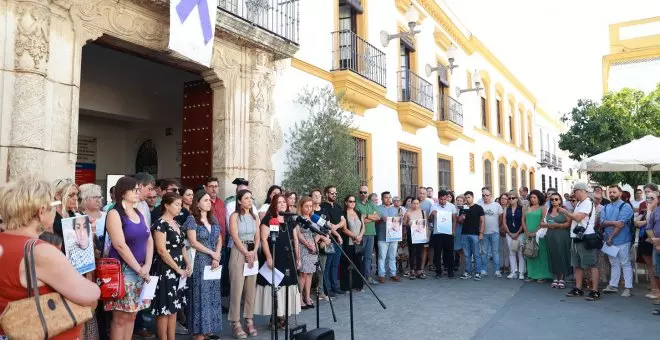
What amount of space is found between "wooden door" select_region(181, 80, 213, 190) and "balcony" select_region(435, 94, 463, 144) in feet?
30.4

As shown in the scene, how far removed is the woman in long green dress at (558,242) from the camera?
7.77 meters

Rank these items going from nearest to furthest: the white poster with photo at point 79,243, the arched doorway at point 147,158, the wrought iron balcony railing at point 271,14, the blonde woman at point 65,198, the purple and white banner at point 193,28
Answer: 1. the white poster with photo at point 79,243
2. the blonde woman at point 65,198
3. the purple and white banner at point 193,28
4. the wrought iron balcony railing at point 271,14
5. the arched doorway at point 147,158

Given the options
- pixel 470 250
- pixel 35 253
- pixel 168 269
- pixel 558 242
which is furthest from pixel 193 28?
pixel 558 242

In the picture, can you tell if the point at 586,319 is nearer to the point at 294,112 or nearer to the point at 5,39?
the point at 294,112

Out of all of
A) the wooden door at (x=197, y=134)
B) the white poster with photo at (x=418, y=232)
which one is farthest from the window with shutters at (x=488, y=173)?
the wooden door at (x=197, y=134)

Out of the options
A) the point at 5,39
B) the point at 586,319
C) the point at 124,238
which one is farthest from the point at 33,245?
the point at 586,319

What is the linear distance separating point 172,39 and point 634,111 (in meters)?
Result: 16.1

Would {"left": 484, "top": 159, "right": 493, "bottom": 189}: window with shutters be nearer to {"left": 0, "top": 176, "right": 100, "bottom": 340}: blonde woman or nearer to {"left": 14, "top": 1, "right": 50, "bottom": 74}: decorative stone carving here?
{"left": 14, "top": 1, "right": 50, "bottom": 74}: decorative stone carving

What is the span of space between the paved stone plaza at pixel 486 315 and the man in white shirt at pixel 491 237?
4.27 feet

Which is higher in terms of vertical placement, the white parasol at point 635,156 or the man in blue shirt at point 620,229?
the white parasol at point 635,156

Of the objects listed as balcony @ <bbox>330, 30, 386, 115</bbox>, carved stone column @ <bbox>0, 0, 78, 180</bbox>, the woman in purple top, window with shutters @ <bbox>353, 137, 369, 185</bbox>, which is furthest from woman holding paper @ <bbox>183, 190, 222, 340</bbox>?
window with shutters @ <bbox>353, 137, 369, 185</bbox>

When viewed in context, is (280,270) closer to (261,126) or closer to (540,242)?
(261,126)

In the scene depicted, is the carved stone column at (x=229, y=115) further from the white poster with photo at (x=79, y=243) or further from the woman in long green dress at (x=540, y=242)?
the woman in long green dress at (x=540, y=242)

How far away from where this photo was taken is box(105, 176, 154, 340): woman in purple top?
3760mm
